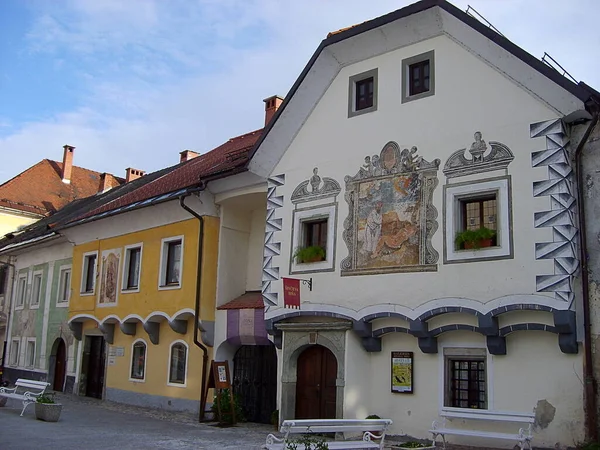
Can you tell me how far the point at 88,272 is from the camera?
23094 millimetres

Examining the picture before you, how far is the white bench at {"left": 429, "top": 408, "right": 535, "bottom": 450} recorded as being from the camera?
34.3 feet

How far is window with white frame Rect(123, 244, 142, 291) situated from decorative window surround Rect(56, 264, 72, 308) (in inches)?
205

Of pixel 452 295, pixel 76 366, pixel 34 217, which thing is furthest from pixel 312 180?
pixel 34 217

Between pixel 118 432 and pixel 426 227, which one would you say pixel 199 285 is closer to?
pixel 118 432

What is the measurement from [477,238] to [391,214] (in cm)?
204

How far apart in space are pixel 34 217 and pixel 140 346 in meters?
18.0

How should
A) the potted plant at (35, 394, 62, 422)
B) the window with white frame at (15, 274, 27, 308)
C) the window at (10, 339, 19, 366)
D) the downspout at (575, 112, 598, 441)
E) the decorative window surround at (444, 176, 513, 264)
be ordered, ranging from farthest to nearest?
the window with white frame at (15, 274, 27, 308)
the window at (10, 339, 19, 366)
the potted plant at (35, 394, 62, 422)
the decorative window surround at (444, 176, 513, 264)
the downspout at (575, 112, 598, 441)

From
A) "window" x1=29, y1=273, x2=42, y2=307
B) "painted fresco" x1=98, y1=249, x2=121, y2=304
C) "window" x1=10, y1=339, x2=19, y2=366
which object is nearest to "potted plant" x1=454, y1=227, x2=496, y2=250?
"painted fresco" x1=98, y1=249, x2=121, y2=304

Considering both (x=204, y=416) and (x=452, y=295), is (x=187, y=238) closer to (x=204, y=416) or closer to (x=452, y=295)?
(x=204, y=416)

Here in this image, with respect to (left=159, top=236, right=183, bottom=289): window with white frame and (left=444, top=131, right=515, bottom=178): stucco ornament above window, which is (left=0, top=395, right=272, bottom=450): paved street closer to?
(left=159, top=236, right=183, bottom=289): window with white frame

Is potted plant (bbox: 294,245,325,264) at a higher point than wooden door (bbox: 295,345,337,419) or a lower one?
higher

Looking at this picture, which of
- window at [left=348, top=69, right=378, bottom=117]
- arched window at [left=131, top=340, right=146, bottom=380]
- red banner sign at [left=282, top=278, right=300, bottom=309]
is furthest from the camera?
arched window at [left=131, top=340, right=146, bottom=380]

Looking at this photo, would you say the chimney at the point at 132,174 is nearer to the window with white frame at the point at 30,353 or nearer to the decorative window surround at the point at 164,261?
the window with white frame at the point at 30,353

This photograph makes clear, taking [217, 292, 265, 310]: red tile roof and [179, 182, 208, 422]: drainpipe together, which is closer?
[217, 292, 265, 310]: red tile roof
